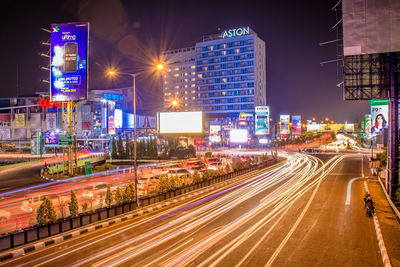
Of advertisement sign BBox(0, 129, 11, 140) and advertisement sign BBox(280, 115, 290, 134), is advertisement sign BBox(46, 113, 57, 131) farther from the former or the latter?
advertisement sign BBox(280, 115, 290, 134)

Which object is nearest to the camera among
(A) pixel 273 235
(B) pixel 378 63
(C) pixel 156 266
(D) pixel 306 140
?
(C) pixel 156 266

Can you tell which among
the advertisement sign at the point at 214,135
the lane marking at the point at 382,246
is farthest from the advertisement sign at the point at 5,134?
the lane marking at the point at 382,246

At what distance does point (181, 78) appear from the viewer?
15750cm

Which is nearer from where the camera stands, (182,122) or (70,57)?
(70,57)

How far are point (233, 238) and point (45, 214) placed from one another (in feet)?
29.2

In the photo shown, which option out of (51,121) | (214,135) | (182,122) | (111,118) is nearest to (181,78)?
(51,121)

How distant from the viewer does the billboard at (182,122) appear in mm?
47375

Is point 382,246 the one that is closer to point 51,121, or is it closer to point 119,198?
point 119,198

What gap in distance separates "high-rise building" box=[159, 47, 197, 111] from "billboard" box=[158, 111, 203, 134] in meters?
99.2

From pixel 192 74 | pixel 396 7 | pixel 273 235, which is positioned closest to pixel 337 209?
pixel 273 235

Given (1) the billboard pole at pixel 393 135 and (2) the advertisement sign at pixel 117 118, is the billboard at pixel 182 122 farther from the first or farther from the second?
(1) the billboard pole at pixel 393 135

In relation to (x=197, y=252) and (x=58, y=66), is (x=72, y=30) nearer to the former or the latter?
(x=58, y=66)

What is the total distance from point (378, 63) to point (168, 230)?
700 inches

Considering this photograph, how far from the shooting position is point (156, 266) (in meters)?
9.98
